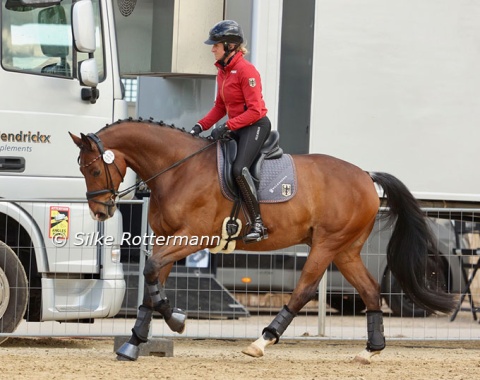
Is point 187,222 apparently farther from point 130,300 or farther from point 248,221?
point 130,300

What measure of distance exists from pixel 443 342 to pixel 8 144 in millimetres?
5233

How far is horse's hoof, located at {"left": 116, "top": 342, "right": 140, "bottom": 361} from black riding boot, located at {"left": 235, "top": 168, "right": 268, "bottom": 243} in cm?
127

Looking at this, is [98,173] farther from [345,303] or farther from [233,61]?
[345,303]

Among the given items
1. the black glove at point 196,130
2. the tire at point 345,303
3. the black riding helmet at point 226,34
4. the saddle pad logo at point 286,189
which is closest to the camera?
the black riding helmet at point 226,34

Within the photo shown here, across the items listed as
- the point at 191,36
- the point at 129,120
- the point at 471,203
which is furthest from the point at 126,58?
the point at 471,203

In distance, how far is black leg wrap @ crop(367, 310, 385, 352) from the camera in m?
10.6

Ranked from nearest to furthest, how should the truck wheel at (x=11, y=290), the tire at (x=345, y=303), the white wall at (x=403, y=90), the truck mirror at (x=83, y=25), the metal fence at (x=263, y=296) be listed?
the truck mirror at (x=83, y=25) → the truck wheel at (x=11, y=290) → the metal fence at (x=263, y=296) → the white wall at (x=403, y=90) → the tire at (x=345, y=303)

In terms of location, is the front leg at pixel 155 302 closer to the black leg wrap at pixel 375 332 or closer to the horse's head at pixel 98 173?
the horse's head at pixel 98 173

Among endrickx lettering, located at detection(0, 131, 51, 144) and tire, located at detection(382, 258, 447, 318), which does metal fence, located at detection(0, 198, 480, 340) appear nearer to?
tire, located at detection(382, 258, 447, 318)

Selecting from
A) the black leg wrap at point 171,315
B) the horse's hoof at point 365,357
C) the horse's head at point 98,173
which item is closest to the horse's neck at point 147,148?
the horse's head at point 98,173

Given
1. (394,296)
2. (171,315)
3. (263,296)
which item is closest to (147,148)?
(171,315)

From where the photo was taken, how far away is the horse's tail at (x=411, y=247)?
11.1 meters

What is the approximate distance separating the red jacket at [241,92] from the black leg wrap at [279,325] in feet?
5.21

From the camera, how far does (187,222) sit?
10062 mm
